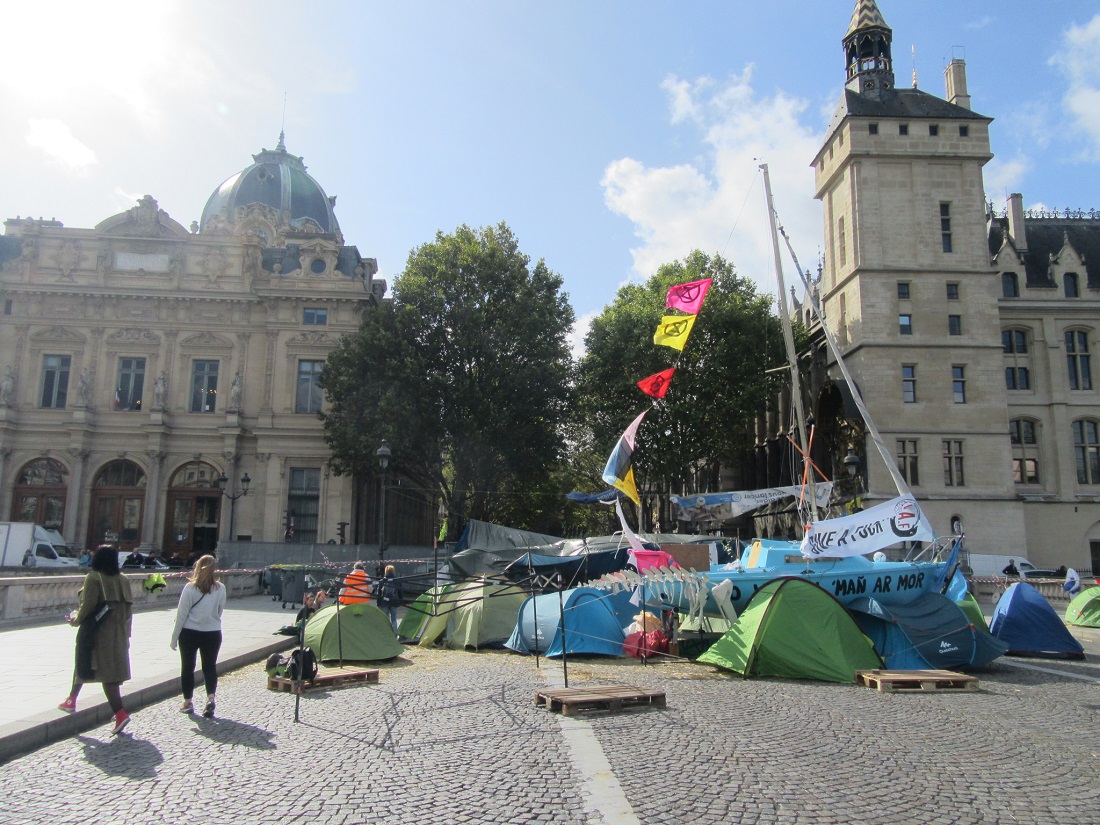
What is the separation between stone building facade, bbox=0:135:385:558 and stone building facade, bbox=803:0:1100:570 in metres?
24.9

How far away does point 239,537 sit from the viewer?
40969 mm

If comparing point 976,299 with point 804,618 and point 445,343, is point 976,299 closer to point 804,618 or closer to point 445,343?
point 445,343

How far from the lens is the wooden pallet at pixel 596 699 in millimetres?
9570

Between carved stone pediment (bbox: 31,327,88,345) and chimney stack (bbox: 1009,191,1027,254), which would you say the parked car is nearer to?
chimney stack (bbox: 1009,191,1027,254)

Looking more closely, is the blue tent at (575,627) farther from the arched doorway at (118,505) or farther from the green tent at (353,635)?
the arched doorway at (118,505)

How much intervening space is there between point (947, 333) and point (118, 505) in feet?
136

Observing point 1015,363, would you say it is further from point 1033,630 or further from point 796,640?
point 796,640

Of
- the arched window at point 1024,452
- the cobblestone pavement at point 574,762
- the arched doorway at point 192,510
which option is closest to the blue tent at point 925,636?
the cobblestone pavement at point 574,762

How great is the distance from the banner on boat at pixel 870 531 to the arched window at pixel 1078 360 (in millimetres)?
38345

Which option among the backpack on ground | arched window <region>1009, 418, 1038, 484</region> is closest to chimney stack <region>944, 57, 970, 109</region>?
arched window <region>1009, 418, 1038, 484</region>

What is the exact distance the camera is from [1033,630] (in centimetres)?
1644

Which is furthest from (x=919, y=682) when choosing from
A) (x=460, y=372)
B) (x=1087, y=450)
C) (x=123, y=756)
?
(x=1087, y=450)

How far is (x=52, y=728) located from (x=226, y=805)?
3.31 m

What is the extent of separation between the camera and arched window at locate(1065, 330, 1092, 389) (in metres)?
46.2
